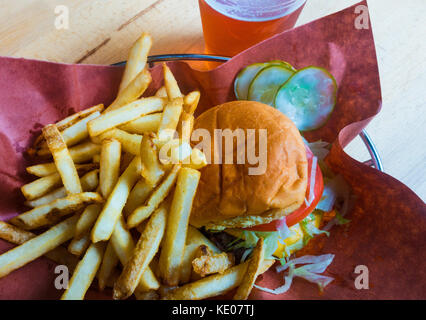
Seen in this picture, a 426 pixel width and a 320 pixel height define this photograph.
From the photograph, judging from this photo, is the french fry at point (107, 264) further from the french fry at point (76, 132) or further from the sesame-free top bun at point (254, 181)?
the french fry at point (76, 132)

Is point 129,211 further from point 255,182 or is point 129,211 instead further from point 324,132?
point 324,132

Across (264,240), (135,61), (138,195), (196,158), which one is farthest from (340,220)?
(135,61)

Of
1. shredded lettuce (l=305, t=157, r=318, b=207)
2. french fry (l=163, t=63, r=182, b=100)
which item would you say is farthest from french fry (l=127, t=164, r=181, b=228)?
shredded lettuce (l=305, t=157, r=318, b=207)

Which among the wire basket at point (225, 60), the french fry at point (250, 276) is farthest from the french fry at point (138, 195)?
the wire basket at point (225, 60)

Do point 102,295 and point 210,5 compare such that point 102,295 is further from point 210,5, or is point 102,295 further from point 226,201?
point 210,5
